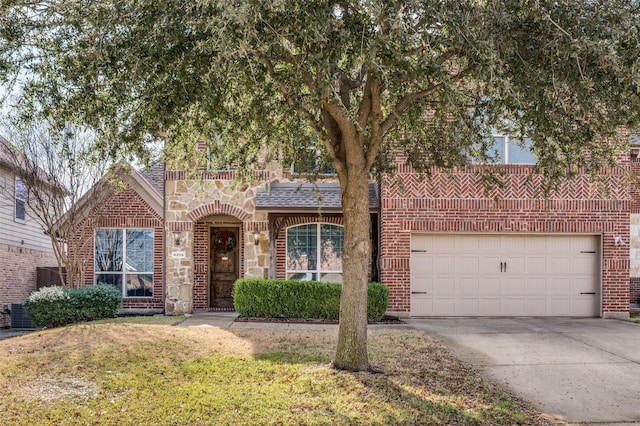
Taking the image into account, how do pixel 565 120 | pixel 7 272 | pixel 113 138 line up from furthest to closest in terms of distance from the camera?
1. pixel 7 272
2. pixel 113 138
3. pixel 565 120

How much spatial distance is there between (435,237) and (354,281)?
6923mm

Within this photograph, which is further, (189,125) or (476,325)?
(476,325)

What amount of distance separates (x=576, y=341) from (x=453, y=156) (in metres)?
4.40

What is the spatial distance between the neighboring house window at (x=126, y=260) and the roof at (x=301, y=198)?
362cm

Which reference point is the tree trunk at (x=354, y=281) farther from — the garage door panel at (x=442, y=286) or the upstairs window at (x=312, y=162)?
the garage door panel at (x=442, y=286)

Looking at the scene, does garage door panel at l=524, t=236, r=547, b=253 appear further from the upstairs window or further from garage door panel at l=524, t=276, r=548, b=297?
the upstairs window

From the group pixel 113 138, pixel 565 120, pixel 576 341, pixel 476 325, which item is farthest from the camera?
pixel 476 325

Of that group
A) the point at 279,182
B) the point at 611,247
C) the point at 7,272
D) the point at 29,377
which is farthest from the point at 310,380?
the point at 7,272

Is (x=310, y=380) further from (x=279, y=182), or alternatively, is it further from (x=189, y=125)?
(x=279, y=182)

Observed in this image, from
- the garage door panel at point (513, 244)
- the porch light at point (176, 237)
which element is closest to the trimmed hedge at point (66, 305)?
the porch light at point (176, 237)

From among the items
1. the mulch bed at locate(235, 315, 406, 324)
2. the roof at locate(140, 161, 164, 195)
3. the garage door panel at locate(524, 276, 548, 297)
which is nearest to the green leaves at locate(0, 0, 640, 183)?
the mulch bed at locate(235, 315, 406, 324)

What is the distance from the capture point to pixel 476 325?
11961mm

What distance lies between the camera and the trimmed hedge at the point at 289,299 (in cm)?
1280

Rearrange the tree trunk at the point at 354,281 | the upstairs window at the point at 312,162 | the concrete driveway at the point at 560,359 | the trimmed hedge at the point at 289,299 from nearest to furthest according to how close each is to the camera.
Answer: the concrete driveway at the point at 560,359, the tree trunk at the point at 354,281, the upstairs window at the point at 312,162, the trimmed hedge at the point at 289,299
